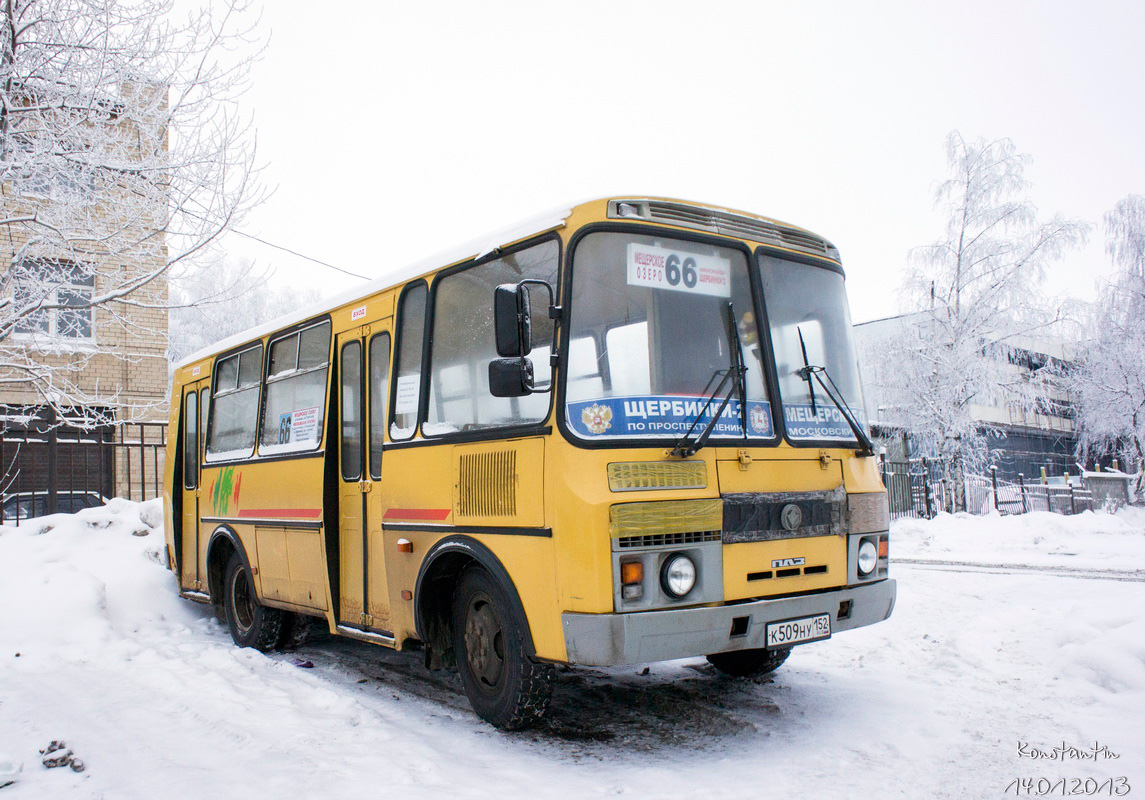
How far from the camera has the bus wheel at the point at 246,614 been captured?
8.16 meters

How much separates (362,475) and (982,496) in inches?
945

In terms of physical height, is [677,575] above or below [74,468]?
below

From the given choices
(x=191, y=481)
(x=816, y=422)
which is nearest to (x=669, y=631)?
(x=816, y=422)

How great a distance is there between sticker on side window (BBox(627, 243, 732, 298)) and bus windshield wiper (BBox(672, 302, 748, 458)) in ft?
0.54

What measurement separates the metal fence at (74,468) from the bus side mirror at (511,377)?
924cm

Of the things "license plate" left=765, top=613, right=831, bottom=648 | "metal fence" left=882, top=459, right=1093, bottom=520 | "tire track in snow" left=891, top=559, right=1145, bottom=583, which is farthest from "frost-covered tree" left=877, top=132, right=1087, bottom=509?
"license plate" left=765, top=613, right=831, bottom=648

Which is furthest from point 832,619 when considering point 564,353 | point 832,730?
point 564,353

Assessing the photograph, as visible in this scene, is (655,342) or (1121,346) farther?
(1121,346)

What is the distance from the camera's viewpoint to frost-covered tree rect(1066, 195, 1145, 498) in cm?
2992

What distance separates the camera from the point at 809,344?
18.1 feet

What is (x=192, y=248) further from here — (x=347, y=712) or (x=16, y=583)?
(x=347, y=712)

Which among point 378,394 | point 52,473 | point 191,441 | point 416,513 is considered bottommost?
point 416,513

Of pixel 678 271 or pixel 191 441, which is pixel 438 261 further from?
pixel 191 441

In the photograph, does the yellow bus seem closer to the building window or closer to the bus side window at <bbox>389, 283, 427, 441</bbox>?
the bus side window at <bbox>389, 283, 427, 441</bbox>
